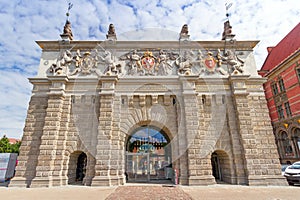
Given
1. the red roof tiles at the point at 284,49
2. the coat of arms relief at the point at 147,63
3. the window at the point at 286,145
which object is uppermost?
the red roof tiles at the point at 284,49

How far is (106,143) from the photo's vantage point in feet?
40.3

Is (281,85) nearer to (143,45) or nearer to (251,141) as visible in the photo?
(251,141)

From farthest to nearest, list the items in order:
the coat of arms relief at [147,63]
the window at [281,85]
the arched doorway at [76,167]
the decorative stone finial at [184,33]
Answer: the window at [281,85]
the decorative stone finial at [184,33]
the coat of arms relief at [147,63]
the arched doorway at [76,167]

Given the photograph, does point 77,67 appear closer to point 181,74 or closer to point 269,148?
point 181,74

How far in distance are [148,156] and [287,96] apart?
21.5 meters

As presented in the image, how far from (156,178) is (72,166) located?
266 inches

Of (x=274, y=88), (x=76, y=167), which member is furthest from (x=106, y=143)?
(x=274, y=88)

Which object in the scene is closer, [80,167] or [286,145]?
[80,167]

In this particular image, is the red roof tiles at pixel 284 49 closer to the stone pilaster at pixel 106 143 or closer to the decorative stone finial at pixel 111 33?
the decorative stone finial at pixel 111 33

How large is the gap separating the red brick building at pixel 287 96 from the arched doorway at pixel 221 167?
1307 cm

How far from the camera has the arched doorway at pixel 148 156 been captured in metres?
14.2

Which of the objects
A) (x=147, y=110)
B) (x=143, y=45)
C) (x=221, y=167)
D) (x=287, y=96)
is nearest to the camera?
(x=147, y=110)

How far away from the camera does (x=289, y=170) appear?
43.1ft

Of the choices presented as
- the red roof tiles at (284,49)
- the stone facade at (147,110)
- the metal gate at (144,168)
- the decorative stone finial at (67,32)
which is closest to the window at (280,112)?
the red roof tiles at (284,49)
